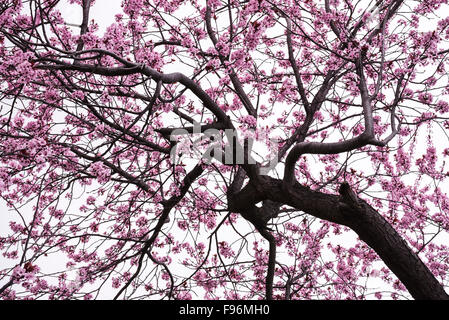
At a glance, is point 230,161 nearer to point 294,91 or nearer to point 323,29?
point 294,91

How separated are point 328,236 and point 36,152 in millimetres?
4836

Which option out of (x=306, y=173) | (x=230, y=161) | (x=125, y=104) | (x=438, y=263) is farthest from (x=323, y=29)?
(x=438, y=263)

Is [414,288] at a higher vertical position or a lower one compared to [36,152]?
lower

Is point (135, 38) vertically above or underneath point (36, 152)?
above

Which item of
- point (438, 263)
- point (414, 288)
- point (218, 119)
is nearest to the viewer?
point (414, 288)

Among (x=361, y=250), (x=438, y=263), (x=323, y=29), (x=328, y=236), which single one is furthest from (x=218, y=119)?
(x=438, y=263)

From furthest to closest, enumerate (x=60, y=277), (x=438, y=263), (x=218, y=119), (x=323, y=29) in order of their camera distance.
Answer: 1. (x=438, y=263)
2. (x=323, y=29)
3. (x=60, y=277)
4. (x=218, y=119)

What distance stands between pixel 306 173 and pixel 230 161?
1.72 metres

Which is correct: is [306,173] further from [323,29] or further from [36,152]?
[36,152]

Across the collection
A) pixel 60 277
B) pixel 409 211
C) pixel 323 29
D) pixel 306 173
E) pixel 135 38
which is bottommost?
pixel 60 277

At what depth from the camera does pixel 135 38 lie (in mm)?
3904
